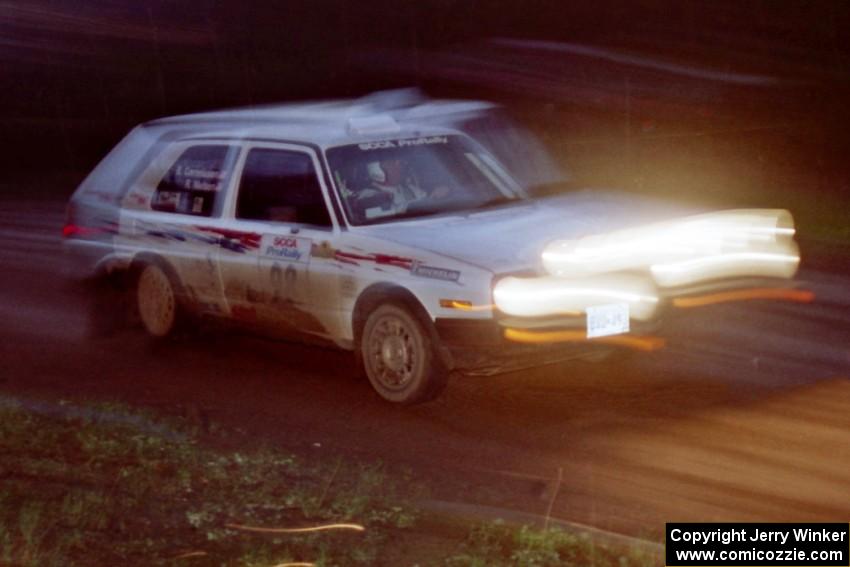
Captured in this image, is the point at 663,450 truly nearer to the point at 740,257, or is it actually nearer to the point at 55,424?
the point at 740,257

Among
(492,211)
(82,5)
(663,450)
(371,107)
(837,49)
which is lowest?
(663,450)

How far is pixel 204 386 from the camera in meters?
9.52

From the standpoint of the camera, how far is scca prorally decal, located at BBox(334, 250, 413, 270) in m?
8.27

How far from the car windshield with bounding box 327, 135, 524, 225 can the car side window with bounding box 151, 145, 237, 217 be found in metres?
1.09

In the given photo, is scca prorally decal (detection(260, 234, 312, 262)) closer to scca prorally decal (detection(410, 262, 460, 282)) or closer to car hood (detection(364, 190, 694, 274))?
car hood (detection(364, 190, 694, 274))

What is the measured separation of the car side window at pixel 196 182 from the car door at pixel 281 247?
0.22 metres

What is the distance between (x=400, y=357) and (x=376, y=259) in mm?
598

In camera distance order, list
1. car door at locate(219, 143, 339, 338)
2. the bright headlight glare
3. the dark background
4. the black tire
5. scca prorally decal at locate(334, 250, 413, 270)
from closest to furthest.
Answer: the bright headlight glare, scca prorally decal at locate(334, 250, 413, 270), car door at locate(219, 143, 339, 338), the black tire, the dark background

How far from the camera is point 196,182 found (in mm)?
10180

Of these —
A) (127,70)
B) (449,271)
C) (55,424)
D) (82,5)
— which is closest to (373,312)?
(449,271)

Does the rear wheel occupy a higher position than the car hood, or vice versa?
the car hood

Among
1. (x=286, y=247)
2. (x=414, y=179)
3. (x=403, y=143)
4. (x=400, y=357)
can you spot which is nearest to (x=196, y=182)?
(x=286, y=247)

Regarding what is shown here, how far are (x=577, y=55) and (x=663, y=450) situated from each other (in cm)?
1971

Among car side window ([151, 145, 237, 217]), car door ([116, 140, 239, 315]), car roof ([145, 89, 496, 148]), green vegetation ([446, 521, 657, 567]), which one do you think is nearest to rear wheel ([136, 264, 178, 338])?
car door ([116, 140, 239, 315])
